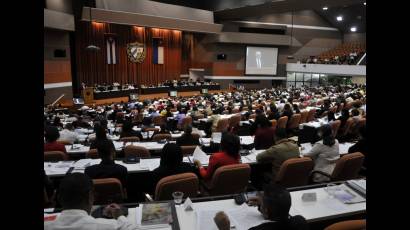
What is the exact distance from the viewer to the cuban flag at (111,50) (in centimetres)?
2156

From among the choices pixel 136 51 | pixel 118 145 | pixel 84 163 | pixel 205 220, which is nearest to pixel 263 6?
pixel 136 51

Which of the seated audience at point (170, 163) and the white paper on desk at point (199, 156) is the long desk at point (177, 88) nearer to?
the white paper on desk at point (199, 156)

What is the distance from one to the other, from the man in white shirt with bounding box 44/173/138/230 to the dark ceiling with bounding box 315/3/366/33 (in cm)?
3083

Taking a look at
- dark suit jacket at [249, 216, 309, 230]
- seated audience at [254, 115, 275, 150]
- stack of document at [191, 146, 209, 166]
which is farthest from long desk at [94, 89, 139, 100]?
dark suit jacket at [249, 216, 309, 230]

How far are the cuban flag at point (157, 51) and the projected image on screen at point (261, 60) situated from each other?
8.19 m

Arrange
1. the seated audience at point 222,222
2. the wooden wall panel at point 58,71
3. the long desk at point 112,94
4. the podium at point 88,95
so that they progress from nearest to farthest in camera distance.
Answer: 1. the seated audience at point 222,222
2. the wooden wall panel at point 58,71
3. the podium at point 88,95
4. the long desk at point 112,94

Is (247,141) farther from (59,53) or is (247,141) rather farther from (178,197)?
(59,53)

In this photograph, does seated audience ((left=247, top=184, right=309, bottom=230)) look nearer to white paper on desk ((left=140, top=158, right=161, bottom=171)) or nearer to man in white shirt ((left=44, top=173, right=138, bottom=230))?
man in white shirt ((left=44, top=173, right=138, bottom=230))

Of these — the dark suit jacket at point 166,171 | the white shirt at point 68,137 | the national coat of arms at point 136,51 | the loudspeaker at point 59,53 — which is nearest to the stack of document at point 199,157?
the dark suit jacket at point 166,171

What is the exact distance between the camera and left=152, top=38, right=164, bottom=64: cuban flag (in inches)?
958

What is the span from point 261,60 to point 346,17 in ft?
31.6

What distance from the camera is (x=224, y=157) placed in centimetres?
441

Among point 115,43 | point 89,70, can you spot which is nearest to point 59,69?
point 89,70
